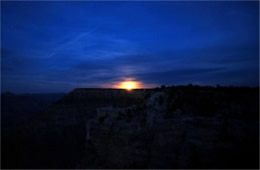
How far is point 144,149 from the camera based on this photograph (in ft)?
26.8

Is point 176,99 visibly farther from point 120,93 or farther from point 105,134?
point 120,93

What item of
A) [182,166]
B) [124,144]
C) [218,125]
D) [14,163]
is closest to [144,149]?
[124,144]

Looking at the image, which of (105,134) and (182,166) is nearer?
(182,166)

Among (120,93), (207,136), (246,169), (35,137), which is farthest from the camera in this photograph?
(120,93)

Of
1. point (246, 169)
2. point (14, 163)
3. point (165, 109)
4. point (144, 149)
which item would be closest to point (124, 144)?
point (144, 149)

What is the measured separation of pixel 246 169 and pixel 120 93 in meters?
28.5

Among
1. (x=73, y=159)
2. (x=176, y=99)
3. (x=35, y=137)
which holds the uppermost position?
(x=176, y=99)

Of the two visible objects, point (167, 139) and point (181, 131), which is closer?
point (181, 131)

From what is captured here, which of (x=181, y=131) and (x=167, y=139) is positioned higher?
(x=181, y=131)

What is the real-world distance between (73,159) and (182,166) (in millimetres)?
19775

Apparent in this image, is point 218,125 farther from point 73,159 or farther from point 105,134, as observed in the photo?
point 73,159

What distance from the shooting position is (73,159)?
2142 cm

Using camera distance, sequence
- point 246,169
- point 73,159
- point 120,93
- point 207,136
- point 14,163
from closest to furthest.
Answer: point 246,169 < point 207,136 < point 14,163 < point 73,159 < point 120,93

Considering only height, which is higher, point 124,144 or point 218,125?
point 218,125
